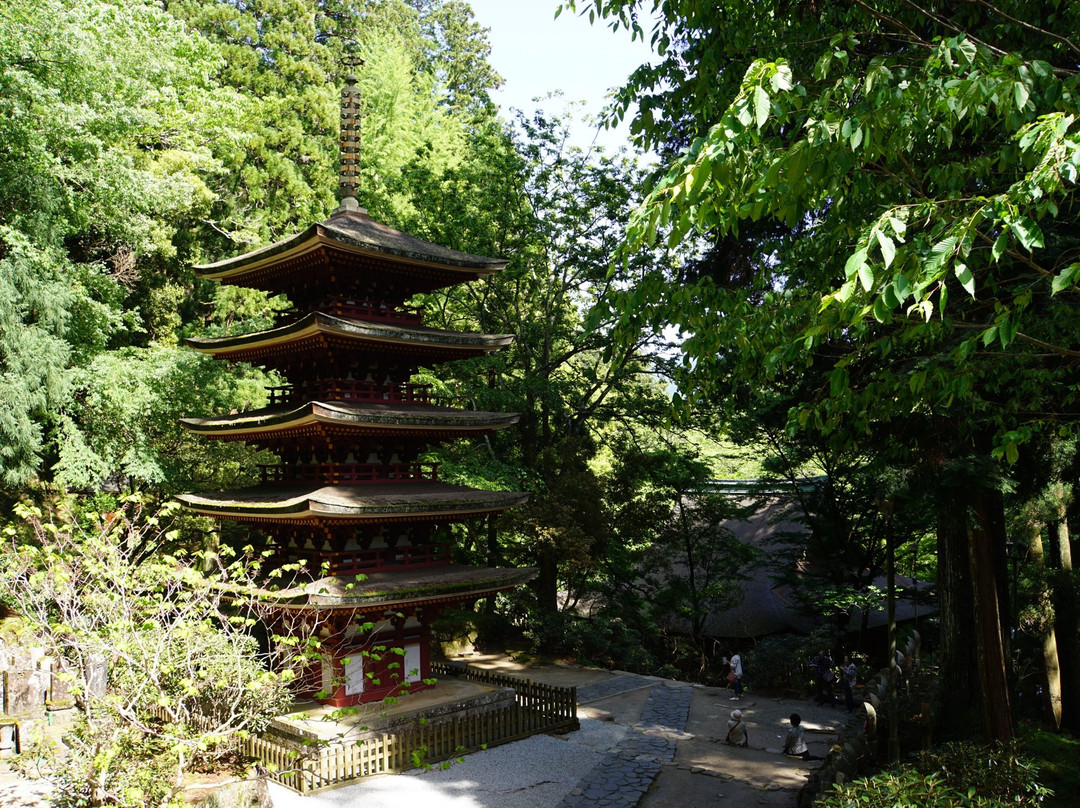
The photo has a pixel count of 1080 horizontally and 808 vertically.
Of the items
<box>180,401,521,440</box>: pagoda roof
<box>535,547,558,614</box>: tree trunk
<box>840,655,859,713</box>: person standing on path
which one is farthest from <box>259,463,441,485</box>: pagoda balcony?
<box>840,655,859,713</box>: person standing on path

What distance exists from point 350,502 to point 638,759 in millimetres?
6489

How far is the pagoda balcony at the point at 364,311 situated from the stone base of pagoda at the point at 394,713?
711cm

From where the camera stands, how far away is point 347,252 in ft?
46.7

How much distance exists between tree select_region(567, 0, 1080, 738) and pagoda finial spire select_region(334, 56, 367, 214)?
9507mm

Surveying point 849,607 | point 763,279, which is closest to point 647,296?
point 763,279

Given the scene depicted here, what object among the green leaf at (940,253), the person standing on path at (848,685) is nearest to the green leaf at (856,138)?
the green leaf at (940,253)

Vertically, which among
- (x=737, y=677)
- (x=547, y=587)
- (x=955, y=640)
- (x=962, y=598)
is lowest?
(x=737, y=677)

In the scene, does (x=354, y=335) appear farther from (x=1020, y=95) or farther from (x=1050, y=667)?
(x=1050, y=667)

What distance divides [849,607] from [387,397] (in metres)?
12.5

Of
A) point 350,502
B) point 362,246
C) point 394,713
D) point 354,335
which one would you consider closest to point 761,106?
point 350,502

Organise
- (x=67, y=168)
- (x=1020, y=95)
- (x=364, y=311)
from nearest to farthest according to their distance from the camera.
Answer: (x=1020, y=95) < (x=364, y=311) < (x=67, y=168)

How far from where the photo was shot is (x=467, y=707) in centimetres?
1411

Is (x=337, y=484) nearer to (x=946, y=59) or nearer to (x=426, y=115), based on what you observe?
(x=946, y=59)

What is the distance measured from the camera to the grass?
11.9 metres
